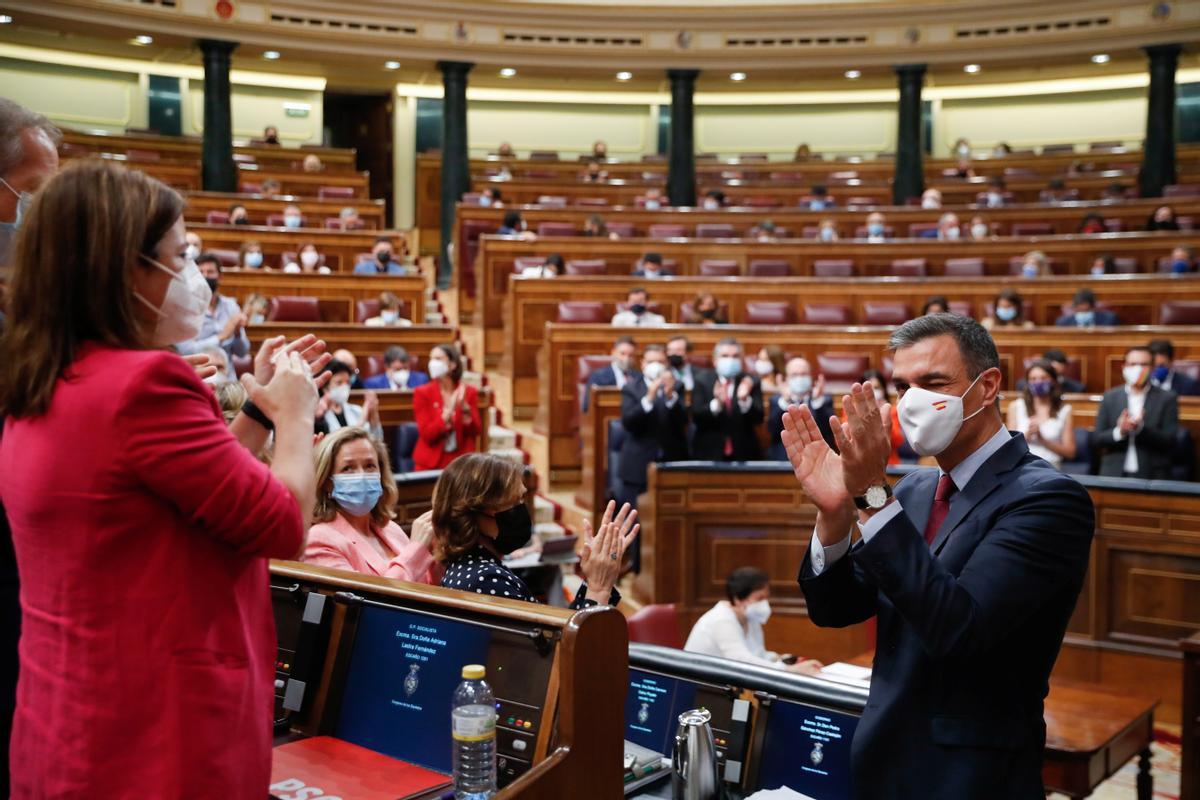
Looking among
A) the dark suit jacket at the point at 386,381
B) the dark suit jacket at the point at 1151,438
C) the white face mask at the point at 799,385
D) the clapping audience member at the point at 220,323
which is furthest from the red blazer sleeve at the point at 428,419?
the dark suit jacket at the point at 1151,438

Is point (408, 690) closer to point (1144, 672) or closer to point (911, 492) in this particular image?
point (911, 492)

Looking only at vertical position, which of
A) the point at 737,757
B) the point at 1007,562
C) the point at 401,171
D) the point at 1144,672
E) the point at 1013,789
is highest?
the point at 401,171

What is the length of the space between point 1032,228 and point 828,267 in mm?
2318

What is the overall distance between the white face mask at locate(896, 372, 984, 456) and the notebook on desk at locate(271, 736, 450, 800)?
2.61 ft

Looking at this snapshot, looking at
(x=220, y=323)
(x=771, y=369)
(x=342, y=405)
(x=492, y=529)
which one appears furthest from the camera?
(x=771, y=369)

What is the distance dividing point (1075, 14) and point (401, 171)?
818cm

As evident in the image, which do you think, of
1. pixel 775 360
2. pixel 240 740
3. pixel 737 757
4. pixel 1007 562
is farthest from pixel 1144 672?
pixel 240 740

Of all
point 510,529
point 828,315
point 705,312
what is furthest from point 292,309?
point 510,529

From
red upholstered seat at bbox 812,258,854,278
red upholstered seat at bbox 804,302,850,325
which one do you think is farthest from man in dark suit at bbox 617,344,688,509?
red upholstered seat at bbox 812,258,854,278

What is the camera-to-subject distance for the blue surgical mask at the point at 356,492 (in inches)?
99.3

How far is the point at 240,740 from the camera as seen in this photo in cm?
117

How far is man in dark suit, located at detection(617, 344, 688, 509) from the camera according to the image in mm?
5664

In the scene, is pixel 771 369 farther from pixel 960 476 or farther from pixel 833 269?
pixel 960 476

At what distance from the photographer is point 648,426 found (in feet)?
18.7
